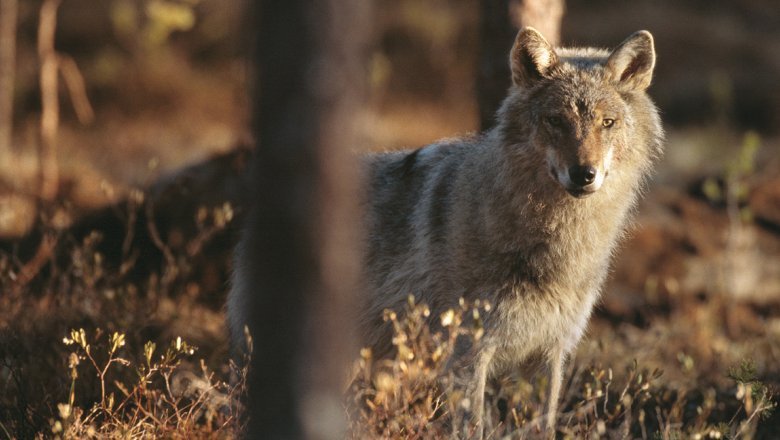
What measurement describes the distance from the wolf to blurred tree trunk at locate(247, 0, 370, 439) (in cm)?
194

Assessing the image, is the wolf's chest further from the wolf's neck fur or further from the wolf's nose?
the wolf's nose

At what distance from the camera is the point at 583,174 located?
13.2 ft

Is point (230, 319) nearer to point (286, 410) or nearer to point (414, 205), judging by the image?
point (414, 205)

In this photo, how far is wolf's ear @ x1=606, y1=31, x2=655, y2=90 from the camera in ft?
14.6

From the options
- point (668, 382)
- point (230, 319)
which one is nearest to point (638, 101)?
point (668, 382)

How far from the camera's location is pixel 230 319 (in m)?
5.11

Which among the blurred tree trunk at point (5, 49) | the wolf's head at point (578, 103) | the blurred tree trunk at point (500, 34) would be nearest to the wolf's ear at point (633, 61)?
the wolf's head at point (578, 103)

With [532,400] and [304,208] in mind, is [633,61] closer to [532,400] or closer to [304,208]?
[532,400]

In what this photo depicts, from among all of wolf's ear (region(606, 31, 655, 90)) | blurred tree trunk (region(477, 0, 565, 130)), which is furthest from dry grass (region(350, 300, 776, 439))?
blurred tree trunk (region(477, 0, 565, 130))

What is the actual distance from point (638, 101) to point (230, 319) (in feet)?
8.76

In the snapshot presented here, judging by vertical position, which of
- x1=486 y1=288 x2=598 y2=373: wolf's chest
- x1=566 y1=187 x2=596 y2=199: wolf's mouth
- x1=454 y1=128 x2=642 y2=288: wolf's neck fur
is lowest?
x1=486 y1=288 x2=598 y2=373: wolf's chest

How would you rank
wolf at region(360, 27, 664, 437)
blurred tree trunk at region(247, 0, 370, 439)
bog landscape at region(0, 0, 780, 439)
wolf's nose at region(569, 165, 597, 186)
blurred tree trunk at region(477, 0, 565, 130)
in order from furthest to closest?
blurred tree trunk at region(477, 0, 565, 130) < wolf at region(360, 27, 664, 437) < wolf's nose at region(569, 165, 597, 186) < bog landscape at region(0, 0, 780, 439) < blurred tree trunk at region(247, 0, 370, 439)

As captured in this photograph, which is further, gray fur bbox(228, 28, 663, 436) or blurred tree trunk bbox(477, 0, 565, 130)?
blurred tree trunk bbox(477, 0, 565, 130)

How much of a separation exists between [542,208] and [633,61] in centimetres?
96
